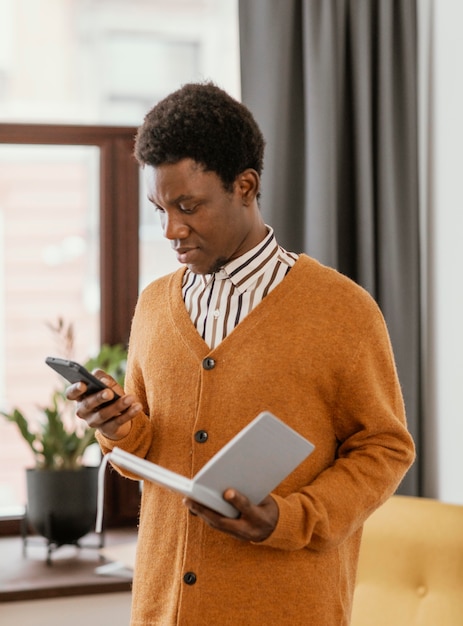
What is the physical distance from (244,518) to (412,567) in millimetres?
871

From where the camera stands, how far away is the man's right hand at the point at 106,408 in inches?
48.4

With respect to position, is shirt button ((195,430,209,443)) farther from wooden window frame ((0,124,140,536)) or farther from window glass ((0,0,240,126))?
window glass ((0,0,240,126))

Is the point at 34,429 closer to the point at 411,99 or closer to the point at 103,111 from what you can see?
the point at 103,111

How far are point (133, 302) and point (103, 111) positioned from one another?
0.55 meters

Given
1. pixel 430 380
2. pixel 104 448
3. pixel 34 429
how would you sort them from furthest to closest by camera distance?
pixel 34 429 < pixel 430 380 < pixel 104 448

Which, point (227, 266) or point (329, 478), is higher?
point (227, 266)

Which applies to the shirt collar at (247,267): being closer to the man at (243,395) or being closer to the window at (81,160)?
the man at (243,395)

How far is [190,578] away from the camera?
48.3 inches

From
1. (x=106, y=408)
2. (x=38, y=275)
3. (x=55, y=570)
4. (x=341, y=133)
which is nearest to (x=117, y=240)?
(x=38, y=275)

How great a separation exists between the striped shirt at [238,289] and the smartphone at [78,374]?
17 cm

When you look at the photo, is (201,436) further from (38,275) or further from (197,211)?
(38,275)

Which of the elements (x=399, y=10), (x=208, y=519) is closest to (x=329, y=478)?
(x=208, y=519)

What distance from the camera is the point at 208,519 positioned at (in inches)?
43.4

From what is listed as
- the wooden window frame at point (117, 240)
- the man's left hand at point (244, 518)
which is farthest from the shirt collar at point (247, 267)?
the wooden window frame at point (117, 240)
